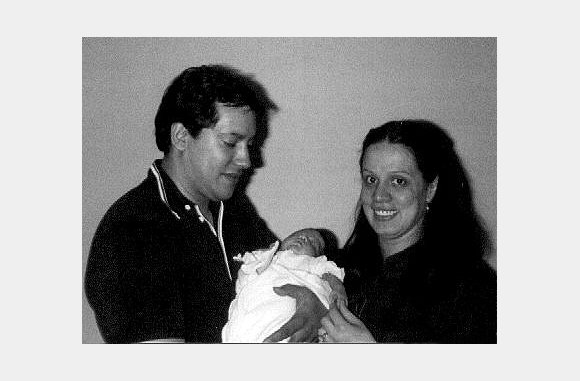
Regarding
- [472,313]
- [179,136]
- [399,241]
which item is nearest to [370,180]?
[399,241]

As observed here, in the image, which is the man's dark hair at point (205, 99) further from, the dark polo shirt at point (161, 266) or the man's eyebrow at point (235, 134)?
the dark polo shirt at point (161, 266)

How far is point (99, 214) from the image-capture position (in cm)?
248

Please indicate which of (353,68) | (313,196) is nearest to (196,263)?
(313,196)

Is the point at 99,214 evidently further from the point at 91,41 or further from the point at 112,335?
the point at 91,41

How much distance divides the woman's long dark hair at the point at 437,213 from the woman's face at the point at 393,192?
0.08 feet

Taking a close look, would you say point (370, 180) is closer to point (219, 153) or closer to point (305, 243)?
point (305, 243)

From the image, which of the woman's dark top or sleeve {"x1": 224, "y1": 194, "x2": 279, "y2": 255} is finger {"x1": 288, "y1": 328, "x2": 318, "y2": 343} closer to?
the woman's dark top

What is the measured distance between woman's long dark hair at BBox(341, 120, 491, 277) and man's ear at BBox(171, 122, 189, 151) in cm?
60

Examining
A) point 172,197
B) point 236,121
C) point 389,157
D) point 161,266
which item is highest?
point 236,121

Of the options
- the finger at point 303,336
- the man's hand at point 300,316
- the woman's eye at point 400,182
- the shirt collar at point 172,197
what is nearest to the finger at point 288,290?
the man's hand at point 300,316

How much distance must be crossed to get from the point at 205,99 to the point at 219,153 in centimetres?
18

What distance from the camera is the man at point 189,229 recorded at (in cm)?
232

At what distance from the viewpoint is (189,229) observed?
2393 mm

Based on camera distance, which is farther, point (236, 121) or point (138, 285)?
point (236, 121)
